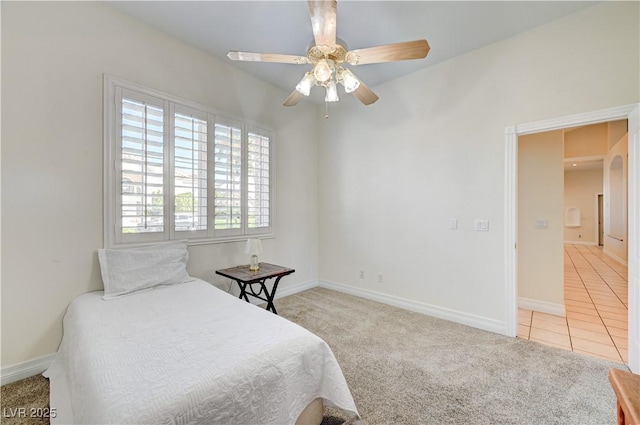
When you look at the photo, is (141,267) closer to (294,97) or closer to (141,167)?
(141,167)

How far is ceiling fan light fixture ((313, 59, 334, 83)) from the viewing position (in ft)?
6.02

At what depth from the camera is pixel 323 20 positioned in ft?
5.34

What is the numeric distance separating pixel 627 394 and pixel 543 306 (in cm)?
329

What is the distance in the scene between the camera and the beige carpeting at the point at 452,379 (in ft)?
5.38

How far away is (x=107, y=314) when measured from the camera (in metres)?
1.78

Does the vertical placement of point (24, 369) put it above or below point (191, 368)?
below

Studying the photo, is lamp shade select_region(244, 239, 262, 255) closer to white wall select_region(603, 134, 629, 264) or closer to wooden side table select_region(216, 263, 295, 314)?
wooden side table select_region(216, 263, 295, 314)

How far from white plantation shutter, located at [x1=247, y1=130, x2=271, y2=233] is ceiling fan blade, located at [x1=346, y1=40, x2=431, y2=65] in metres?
1.96

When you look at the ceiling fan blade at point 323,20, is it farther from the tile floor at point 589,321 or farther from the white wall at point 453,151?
the tile floor at point 589,321

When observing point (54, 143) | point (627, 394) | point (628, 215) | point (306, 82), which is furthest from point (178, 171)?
point (628, 215)

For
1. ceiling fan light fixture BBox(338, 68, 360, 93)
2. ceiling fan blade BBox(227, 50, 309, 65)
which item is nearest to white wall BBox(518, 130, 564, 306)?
ceiling fan light fixture BBox(338, 68, 360, 93)

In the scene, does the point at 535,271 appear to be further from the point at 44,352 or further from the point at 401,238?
the point at 44,352

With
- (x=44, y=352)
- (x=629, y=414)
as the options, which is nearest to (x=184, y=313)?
(x=44, y=352)

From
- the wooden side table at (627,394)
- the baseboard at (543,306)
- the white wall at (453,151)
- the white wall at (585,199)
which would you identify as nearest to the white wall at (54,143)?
the white wall at (453,151)
